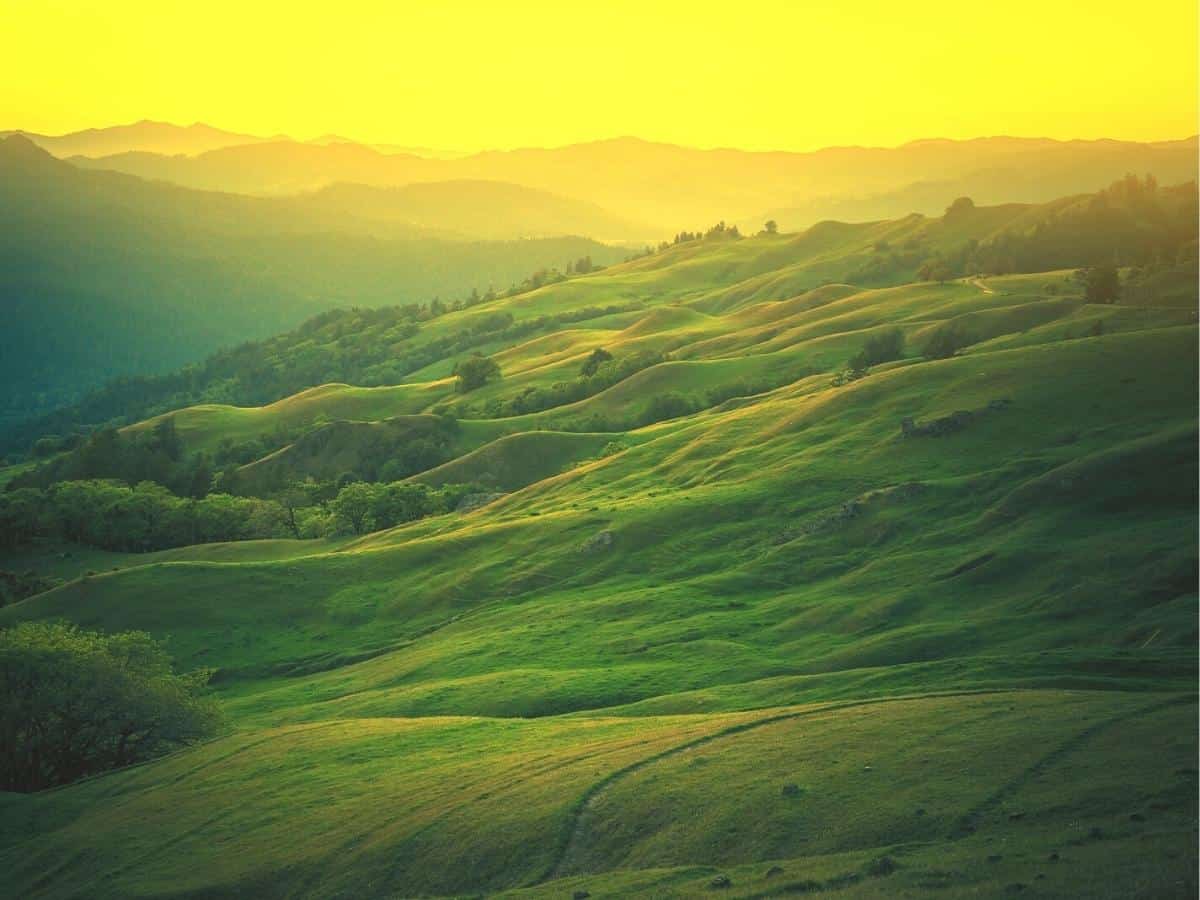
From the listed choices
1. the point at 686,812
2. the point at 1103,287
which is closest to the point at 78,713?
the point at 686,812

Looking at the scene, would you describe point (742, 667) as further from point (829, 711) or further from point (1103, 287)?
point (1103, 287)

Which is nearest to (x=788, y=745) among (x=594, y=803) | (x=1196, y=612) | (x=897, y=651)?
(x=594, y=803)

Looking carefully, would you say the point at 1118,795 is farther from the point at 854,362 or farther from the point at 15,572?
the point at 15,572

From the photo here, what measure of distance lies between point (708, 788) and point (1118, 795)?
15430 millimetres

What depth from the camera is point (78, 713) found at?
80.9 meters

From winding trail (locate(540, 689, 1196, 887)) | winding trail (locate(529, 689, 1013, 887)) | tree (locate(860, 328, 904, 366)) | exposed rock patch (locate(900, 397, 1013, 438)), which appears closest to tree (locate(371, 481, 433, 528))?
tree (locate(860, 328, 904, 366))

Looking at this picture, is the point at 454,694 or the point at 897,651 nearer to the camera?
the point at 897,651

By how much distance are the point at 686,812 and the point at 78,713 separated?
51.5 m

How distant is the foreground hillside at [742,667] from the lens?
41.9 m

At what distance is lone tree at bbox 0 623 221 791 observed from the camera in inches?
3157

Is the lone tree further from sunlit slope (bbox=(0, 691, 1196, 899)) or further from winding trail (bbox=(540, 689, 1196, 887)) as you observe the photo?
winding trail (bbox=(540, 689, 1196, 887))

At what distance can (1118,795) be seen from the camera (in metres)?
38.5

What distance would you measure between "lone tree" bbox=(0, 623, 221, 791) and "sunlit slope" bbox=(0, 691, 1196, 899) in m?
11.3

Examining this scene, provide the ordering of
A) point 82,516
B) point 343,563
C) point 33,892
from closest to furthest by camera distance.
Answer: point 33,892
point 343,563
point 82,516
